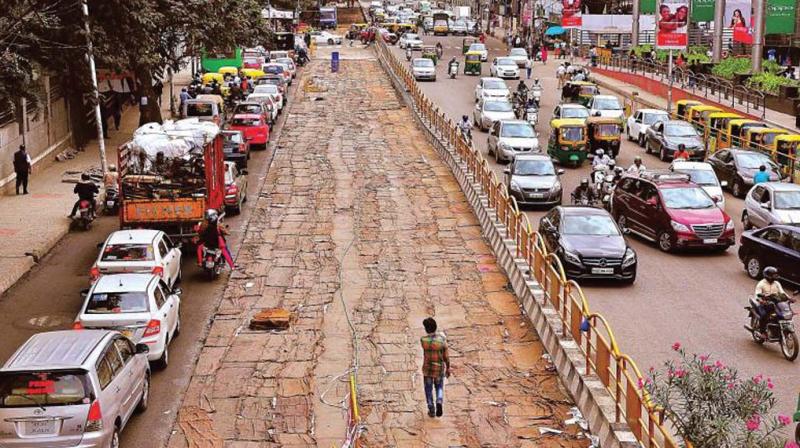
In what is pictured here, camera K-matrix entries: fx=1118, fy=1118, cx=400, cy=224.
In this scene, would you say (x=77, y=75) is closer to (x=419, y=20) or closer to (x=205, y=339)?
(x=205, y=339)

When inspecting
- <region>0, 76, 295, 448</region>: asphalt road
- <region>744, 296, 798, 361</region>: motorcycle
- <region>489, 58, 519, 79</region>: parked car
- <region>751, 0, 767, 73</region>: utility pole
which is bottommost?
<region>0, 76, 295, 448</region>: asphalt road

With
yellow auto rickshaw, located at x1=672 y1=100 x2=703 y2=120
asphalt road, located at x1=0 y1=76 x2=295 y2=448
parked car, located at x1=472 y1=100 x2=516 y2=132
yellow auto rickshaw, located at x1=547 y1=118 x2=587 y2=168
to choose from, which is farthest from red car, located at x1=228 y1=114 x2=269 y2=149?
yellow auto rickshaw, located at x1=672 y1=100 x2=703 y2=120

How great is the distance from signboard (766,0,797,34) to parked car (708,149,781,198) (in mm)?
18197

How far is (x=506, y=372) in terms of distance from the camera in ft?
55.5

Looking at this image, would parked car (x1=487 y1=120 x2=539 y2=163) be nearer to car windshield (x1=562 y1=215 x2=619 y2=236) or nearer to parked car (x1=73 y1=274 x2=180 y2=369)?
car windshield (x1=562 y1=215 x2=619 y2=236)

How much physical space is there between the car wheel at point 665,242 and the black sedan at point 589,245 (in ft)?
7.78

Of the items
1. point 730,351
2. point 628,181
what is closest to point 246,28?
point 628,181

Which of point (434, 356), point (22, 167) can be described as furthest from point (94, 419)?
point (22, 167)

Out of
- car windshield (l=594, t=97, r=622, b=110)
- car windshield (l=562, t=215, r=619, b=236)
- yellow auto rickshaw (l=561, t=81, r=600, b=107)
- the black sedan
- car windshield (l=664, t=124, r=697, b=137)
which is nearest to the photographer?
the black sedan

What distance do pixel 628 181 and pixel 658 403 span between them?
16861mm

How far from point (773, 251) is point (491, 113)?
80.0 ft

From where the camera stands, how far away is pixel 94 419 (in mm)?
13062

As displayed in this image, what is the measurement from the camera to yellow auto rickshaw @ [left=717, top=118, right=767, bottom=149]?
38.8 metres

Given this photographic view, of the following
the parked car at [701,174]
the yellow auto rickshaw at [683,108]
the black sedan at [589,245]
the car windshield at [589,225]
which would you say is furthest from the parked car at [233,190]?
the yellow auto rickshaw at [683,108]
